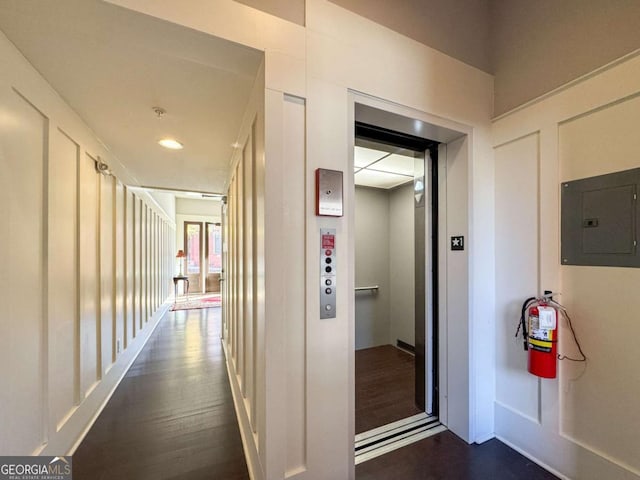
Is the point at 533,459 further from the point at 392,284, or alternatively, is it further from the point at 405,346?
the point at 392,284

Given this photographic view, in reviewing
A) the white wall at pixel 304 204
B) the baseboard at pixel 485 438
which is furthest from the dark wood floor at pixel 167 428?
the baseboard at pixel 485 438

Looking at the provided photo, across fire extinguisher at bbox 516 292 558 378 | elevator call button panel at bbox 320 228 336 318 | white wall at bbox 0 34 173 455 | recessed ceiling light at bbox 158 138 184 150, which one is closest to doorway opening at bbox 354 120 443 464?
fire extinguisher at bbox 516 292 558 378

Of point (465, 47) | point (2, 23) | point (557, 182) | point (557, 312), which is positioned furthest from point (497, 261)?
point (2, 23)

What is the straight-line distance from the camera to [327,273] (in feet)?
4.47

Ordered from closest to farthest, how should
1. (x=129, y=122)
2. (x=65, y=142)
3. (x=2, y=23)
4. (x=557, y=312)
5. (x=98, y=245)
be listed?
1. (x=2, y=23)
2. (x=557, y=312)
3. (x=65, y=142)
4. (x=129, y=122)
5. (x=98, y=245)

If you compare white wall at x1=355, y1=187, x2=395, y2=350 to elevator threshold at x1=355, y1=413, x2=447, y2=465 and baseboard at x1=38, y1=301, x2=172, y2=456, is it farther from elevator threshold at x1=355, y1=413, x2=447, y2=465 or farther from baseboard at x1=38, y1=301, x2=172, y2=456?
baseboard at x1=38, y1=301, x2=172, y2=456

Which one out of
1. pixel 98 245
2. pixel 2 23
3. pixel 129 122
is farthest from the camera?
pixel 98 245

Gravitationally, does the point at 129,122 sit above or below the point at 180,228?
above

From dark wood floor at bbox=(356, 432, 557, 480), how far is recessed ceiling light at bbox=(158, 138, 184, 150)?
3.15 metres

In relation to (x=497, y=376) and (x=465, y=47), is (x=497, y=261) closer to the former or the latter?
(x=497, y=376)

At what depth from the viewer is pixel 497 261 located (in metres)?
1.90

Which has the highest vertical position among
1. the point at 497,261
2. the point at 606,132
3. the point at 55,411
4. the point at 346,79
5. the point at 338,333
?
the point at 346,79

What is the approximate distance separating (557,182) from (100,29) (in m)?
2.63

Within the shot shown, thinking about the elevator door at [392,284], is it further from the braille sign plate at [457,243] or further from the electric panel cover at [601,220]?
the electric panel cover at [601,220]
